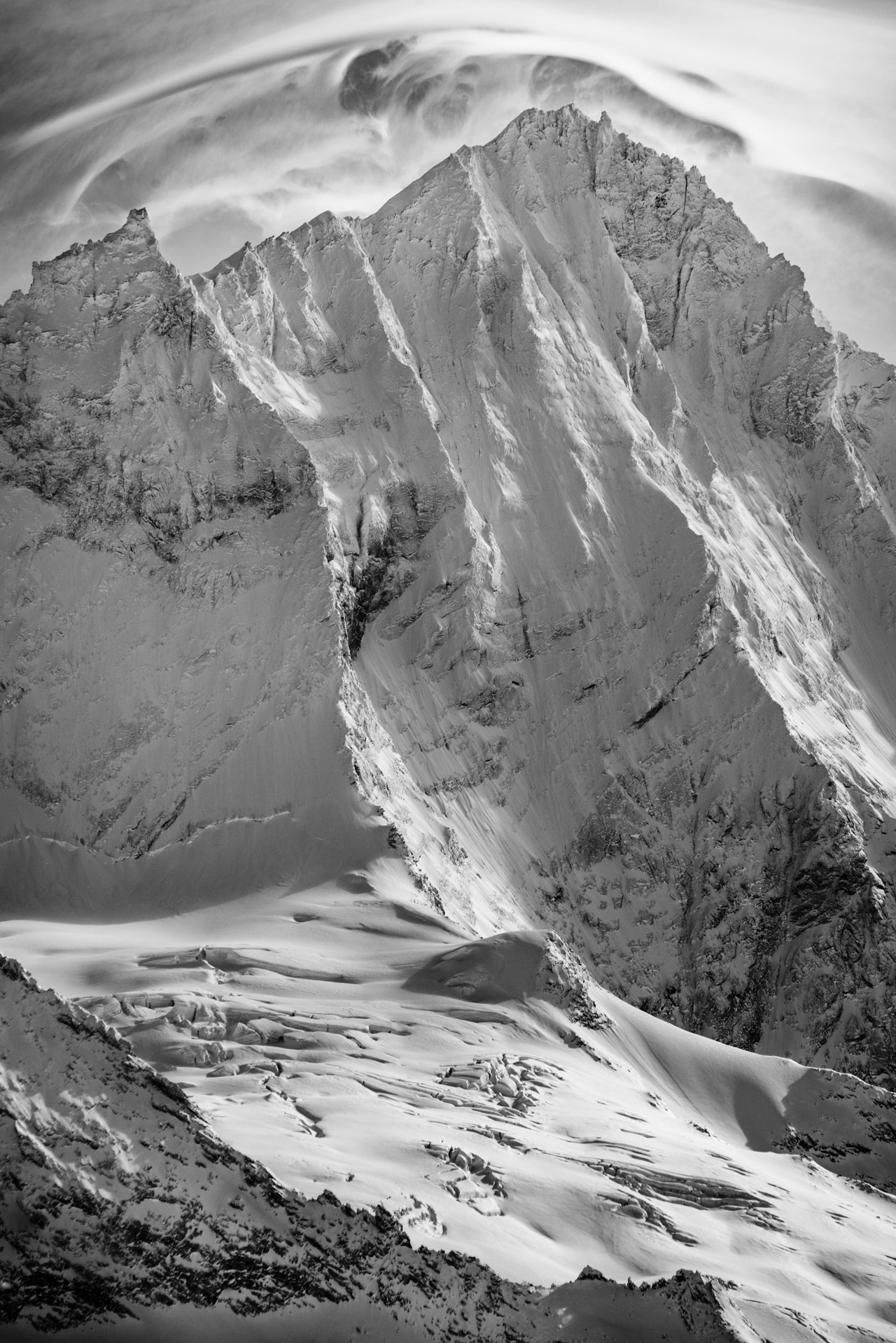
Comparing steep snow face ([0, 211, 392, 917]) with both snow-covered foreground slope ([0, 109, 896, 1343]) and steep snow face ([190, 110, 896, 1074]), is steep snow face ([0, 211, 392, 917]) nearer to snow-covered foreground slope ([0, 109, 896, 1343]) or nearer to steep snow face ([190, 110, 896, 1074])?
snow-covered foreground slope ([0, 109, 896, 1343])

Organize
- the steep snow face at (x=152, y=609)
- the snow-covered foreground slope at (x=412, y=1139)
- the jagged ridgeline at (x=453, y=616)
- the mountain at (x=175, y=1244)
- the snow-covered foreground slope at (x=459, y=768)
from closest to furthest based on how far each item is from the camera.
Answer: the mountain at (x=175, y=1244), the snow-covered foreground slope at (x=412, y=1139), the snow-covered foreground slope at (x=459, y=768), the steep snow face at (x=152, y=609), the jagged ridgeline at (x=453, y=616)

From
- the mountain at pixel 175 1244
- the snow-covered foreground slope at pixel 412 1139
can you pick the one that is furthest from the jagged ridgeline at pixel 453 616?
the mountain at pixel 175 1244

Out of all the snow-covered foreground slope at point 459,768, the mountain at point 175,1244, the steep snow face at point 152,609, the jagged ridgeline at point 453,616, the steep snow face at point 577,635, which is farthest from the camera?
the steep snow face at point 577,635

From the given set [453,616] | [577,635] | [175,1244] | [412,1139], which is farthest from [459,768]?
[175,1244]

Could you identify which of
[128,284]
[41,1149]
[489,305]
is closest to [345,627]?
[128,284]

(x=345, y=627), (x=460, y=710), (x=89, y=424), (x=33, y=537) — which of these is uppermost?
(x=89, y=424)

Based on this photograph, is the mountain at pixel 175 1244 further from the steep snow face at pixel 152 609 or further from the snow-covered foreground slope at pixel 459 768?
the steep snow face at pixel 152 609

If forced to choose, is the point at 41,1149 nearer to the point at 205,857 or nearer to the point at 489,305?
the point at 205,857
